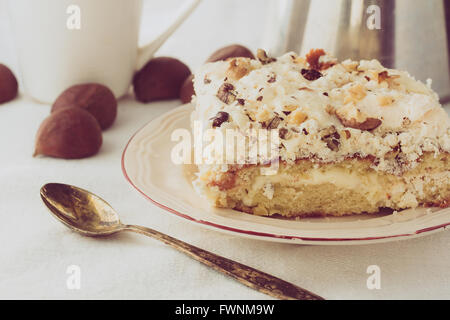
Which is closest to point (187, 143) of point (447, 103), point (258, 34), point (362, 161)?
point (362, 161)

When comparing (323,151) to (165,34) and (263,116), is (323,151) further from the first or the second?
(165,34)

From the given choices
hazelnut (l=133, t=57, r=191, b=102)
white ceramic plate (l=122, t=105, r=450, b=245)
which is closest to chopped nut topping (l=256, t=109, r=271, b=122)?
white ceramic plate (l=122, t=105, r=450, b=245)

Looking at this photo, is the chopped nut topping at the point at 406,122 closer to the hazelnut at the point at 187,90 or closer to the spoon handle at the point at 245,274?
the spoon handle at the point at 245,274

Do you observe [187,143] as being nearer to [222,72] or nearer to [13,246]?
[222,72]

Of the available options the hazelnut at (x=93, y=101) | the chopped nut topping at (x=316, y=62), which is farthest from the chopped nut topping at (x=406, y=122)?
the hazelnut at (x=93, y=101)

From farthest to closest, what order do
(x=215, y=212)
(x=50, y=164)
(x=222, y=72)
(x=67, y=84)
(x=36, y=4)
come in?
(x=67, y=84) < (x=36, y=4) < (x=50, y=164) < (x=222, y=72) < (x=215, y=212)
